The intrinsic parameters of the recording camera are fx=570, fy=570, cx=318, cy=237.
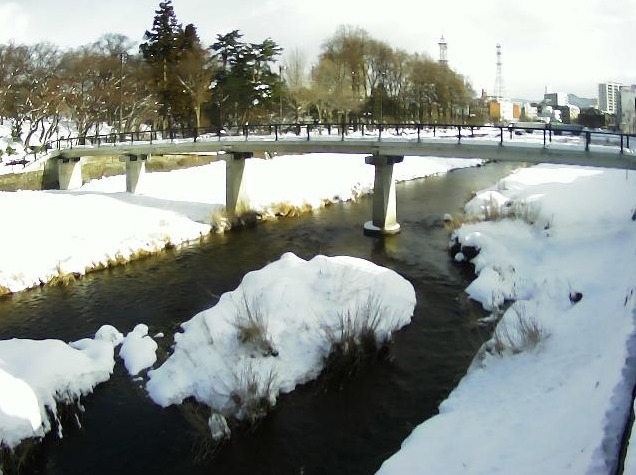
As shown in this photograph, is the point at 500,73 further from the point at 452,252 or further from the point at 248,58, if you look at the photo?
the point at 452,252

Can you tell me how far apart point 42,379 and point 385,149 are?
744 inches

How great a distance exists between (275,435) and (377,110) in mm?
71820

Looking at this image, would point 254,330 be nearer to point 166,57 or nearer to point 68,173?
point 68,173

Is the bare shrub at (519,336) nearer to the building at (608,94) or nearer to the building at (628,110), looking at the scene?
the building at (628,110)

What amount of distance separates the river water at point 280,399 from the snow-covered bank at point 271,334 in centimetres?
46

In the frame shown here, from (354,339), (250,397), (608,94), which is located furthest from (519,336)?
(608,94)

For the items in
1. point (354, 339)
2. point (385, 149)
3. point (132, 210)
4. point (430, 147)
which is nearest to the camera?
point (354, 339)

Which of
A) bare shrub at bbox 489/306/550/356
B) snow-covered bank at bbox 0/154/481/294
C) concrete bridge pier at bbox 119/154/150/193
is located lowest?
bare shrub at bbox 489/306/550/356

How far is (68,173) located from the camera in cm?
4000

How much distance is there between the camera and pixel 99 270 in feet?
72.6

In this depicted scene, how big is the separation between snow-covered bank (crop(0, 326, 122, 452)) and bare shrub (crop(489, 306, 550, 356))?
8103 mm

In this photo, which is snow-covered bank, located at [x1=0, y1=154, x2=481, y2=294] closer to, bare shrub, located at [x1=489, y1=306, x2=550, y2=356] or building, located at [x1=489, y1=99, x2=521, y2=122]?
bare shrub, located at [x1=489, y1=306, x2=550, y2=356]

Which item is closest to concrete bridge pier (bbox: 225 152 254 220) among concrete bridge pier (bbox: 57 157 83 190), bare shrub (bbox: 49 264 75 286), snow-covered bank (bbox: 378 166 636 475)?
bare shrub (bbox: 49 264 75 286)

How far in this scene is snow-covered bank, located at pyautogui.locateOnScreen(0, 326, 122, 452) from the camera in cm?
948
